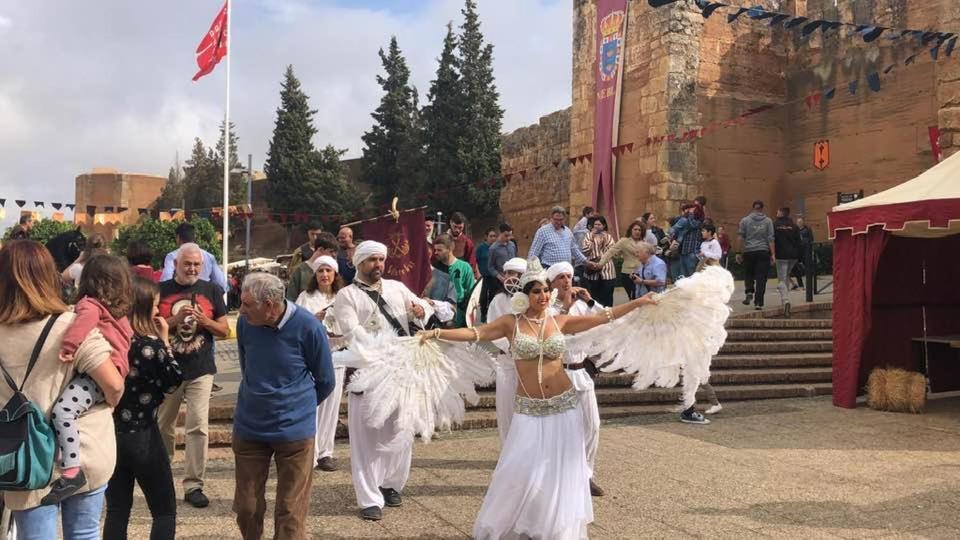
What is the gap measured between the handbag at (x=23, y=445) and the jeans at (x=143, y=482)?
69 cm

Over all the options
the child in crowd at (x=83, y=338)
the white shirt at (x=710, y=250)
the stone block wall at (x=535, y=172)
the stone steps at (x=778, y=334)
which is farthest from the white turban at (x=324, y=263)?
the stone block wall at (x=535, y=172)

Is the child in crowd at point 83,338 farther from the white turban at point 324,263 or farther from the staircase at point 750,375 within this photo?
the staircase at point 750,375

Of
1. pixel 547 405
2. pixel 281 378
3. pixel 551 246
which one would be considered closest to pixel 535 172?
pixel 551 246

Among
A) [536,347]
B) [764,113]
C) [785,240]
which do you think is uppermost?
[764,113]

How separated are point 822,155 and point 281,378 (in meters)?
18.9

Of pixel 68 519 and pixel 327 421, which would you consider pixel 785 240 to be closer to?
pixel 327 421

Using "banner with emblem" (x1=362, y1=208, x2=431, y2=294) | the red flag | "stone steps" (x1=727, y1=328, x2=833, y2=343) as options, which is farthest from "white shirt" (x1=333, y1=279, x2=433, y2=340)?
the red flag

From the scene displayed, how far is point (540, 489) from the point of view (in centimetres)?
422

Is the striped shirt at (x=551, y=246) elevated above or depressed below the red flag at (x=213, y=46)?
below

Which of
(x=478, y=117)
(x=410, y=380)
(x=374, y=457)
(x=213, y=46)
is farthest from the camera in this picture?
(x=478, y=117)

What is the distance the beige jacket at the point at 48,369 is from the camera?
2.85 metres

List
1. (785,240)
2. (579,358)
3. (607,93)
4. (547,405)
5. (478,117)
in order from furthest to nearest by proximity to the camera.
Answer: (478,117) < (607,93) < (785,240) < (579,358) < (547,405)

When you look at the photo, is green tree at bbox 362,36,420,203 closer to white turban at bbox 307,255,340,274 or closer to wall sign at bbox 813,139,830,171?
wall sign at bbox 813,139,830,171

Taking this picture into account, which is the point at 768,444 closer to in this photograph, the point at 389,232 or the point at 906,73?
the point at 389,232
